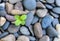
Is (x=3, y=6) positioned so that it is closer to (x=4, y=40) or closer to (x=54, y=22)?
(x=4, y=40)

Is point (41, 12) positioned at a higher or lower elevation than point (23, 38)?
higher

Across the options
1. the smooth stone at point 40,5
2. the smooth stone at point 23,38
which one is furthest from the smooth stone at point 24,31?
the smooth stone at point 40,5

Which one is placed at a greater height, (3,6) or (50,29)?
(3,6)

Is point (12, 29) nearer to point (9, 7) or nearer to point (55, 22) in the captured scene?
point (9, 7)

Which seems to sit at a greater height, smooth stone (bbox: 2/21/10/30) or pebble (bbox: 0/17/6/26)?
pebble (bbox: 0/17/6/26)

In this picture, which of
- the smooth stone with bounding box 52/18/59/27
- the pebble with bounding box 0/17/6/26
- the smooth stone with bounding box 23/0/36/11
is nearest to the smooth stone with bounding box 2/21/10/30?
the pebble with bounding box 0/17/6/26

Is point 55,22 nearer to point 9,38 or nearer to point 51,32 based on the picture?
point 51,32

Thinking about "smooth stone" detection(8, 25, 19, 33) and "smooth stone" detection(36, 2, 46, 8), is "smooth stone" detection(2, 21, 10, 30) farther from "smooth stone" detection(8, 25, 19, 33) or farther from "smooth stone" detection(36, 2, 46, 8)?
"smooth stone" detection(36, 2, 46, 8)

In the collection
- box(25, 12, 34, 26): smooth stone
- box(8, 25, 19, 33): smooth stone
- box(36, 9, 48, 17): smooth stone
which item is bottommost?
box(8, 25, 19, 33): smooth stone

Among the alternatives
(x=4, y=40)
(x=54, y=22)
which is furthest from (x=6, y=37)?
(x=54, y=22)

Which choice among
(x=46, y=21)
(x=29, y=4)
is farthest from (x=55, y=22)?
(x=29, y=4)

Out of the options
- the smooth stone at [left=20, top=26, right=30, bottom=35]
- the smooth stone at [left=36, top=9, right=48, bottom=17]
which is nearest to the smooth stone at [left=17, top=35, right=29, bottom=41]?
the smooth stone at [left=20, top=26, right=30, bottom=35]
